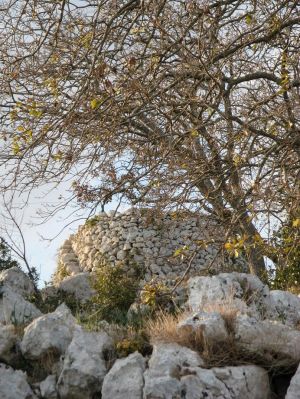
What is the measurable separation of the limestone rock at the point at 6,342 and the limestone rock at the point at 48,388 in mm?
790

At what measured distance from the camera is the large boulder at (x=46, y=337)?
29.0ft

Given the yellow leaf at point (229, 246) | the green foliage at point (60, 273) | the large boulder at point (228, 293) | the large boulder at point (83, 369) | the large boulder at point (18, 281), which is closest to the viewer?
the yellow leaf at point (229, 246)

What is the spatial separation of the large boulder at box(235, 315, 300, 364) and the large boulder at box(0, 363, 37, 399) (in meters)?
2.56

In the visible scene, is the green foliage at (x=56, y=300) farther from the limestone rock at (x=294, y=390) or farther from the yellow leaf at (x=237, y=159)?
the limestone rock at (x=294, y=390)

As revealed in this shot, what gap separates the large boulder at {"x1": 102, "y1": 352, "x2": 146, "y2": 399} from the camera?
7.29 metres

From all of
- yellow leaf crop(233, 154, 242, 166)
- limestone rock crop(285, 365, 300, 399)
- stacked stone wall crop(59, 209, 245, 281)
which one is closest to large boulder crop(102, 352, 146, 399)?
limestone rock crop(285, 365, 300, 399)

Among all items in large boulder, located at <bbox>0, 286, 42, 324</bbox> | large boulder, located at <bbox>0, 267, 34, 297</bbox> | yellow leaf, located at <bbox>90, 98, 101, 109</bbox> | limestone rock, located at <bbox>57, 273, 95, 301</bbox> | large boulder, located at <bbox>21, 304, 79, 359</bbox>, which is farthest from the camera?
limestone rock, located at <bbox>57, 273, 95, 301</bbox>

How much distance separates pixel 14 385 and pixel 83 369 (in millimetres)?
883

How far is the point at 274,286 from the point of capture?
14211mm

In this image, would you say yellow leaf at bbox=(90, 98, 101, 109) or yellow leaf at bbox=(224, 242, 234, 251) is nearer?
yellow leaf at bbox=(90, 98, 101, 109)

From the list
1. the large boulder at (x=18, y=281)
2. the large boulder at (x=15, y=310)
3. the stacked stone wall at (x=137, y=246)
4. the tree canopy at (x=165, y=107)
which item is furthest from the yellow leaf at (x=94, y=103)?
A: the stacked stone wall at (x=137, y=246)

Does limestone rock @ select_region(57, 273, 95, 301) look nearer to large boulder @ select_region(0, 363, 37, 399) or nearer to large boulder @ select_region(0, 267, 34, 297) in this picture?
large boulder @ select_region(0, 267, 34, 297)

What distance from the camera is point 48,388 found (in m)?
8.22

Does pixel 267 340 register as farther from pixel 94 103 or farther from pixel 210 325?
pixel 94 103
